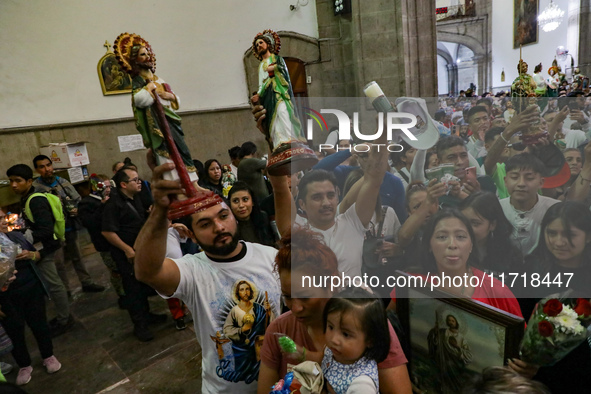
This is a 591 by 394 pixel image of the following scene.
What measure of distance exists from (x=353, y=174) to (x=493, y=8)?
2543 cm

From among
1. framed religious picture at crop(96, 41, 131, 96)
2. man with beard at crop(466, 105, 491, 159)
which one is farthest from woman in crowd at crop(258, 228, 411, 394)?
framed religious picture at crop(96, 41, 131, 96)

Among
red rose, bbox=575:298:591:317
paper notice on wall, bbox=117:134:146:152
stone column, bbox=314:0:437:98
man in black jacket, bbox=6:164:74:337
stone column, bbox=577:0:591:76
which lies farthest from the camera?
stone column, bbox=577:0:591:76

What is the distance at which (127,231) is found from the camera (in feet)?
11.5

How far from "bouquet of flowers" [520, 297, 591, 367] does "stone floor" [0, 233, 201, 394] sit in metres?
2.71

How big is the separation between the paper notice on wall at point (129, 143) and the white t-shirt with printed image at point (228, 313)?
632cm

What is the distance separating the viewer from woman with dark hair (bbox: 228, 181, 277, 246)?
8.97 ft

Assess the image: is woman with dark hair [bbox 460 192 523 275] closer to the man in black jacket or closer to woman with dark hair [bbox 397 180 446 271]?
woman with dark hair [bbox 397 180 446 271]

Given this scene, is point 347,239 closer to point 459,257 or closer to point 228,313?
point 459,257

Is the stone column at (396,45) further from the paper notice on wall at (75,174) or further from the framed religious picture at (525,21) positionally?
the framed religious picture at (525,21)

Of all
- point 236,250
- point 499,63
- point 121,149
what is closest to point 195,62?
point 121,149

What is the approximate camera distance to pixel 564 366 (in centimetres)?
99

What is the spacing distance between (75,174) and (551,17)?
18.9 metres

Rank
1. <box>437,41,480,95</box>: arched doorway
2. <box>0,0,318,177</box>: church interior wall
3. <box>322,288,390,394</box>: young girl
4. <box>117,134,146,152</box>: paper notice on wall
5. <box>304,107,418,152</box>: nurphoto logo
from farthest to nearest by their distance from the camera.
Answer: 1. <box>437,41,480,95</box>: arched doorway
2. <box>117,134,146,152</box>: paper notice on wall
3. <box>0,0,318,177</box>: church interior wall
4. <box>304,107,418,152</box>: nurphoto logo
5. <box>322,288,390,394</box>: young girl

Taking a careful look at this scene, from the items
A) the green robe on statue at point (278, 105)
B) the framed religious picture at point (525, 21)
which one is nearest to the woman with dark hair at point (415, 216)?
the green robe on statue at point (278, 105)
